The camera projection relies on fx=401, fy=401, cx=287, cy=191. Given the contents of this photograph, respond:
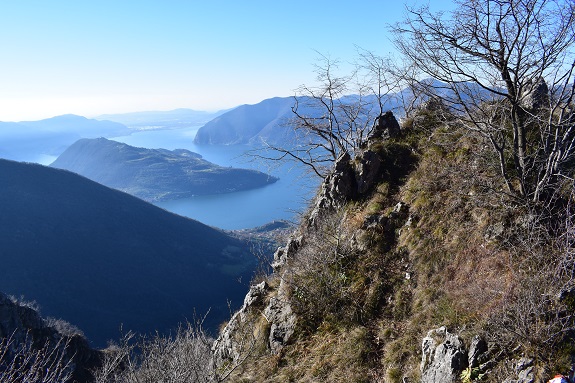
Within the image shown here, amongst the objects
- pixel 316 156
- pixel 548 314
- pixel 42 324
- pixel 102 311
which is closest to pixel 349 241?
pixel 548 314

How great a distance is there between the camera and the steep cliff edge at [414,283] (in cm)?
520

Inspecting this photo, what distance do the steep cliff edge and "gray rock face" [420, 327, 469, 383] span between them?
0.6 inches

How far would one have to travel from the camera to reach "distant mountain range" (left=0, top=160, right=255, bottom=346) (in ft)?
254

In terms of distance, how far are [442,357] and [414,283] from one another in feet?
7.21

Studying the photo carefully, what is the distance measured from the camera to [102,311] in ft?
255

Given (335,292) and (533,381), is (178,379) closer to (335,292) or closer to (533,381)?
(335,292)

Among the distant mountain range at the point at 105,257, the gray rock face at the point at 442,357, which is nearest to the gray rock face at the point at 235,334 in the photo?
the gray rock face at the point at 442,357

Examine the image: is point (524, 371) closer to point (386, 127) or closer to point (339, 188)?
point (339, 188)

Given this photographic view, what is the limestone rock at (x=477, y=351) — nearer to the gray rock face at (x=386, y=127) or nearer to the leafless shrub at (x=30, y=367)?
the leafless shrub at (x=30, y=367)

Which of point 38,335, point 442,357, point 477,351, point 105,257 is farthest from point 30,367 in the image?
point 105,257

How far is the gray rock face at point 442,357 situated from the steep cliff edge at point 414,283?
0.02 m

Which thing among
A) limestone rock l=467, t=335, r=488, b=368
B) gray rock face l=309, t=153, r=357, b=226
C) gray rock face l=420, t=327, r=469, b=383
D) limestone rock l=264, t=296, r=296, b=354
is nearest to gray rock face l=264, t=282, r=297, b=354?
limestone rock l=264, t=296, r=296, b=354

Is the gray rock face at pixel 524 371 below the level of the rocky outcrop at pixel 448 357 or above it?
above

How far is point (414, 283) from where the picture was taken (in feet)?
25.1
